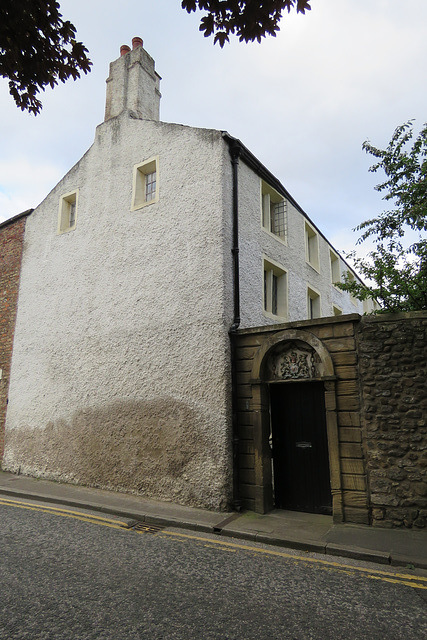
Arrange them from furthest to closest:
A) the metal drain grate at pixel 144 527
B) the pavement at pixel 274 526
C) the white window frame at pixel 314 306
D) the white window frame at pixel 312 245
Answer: the white window frame at pixel 312 245, the white window frame at pixel 314 306, the metal drain grate at pixel 144 527, the pavement at pixel 274 526

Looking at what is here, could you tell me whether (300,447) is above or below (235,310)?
below

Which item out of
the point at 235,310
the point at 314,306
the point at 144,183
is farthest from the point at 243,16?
the point at 314,306

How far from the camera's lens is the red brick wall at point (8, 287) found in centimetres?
1191

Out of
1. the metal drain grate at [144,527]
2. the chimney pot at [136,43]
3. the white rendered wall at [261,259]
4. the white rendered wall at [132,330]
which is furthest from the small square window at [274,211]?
the metal drain grate at [144,527]

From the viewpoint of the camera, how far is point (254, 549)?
5.64 metres

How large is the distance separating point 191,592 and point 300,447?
397cm

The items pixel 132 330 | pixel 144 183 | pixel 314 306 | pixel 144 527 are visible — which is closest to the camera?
pixel 144 527

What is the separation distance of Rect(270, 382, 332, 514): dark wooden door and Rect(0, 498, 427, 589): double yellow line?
1.96 metres

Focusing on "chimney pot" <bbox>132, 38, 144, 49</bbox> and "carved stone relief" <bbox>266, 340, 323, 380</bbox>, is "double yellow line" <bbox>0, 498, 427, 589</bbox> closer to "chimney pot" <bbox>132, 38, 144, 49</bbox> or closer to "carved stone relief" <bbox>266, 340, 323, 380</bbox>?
"carved stone relief" <bbox>266, 340, 323, 380</bbox>

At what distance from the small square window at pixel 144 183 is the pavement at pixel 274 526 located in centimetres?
677

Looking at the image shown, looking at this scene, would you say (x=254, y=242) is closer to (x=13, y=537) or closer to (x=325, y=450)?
(x=325, y=450)

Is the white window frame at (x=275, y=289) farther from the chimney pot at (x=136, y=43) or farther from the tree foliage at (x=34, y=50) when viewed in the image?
the chimney pot at (x=136, y=43)

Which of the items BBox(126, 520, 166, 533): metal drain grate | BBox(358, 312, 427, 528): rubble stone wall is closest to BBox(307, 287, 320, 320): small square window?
BBox(358, 312, 427, 528): rubble stone wall

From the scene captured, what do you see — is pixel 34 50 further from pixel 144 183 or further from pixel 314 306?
pixel 314 306
